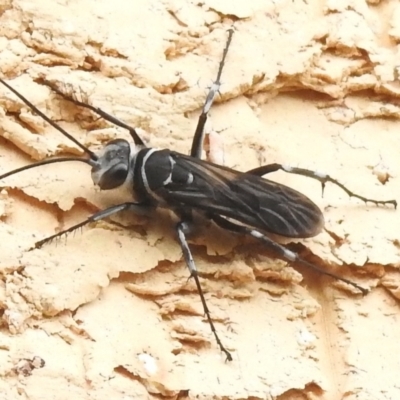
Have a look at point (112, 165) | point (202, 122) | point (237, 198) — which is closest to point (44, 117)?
point (112, 165)

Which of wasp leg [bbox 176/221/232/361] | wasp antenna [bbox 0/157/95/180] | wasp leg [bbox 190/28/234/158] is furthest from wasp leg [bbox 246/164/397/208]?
wasp antenna [bbox 0/157/95/180]

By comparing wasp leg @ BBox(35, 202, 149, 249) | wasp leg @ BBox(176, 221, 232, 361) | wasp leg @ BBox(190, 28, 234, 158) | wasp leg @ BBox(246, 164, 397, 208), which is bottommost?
wasp leg @ BBox(176, 221, 232, 361)

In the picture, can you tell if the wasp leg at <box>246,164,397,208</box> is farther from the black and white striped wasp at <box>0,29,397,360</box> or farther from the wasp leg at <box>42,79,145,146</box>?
the wasp leg at <box>42,79,145,146</box>

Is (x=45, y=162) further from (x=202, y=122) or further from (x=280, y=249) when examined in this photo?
(x=280, y=249)

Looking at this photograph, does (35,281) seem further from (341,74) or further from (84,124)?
(341,74)

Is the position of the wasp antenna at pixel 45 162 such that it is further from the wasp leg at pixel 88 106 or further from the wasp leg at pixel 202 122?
the wasp leg at pixel 202 122

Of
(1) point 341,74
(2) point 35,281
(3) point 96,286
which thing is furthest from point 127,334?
(1) point 341,74
